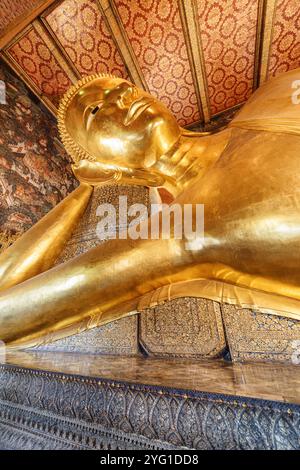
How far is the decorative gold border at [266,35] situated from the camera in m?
2.20

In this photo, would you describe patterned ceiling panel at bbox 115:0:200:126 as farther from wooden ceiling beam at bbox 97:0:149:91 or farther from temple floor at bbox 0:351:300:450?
temple floor at bbox 0:351:300:450

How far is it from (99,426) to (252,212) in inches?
20.5

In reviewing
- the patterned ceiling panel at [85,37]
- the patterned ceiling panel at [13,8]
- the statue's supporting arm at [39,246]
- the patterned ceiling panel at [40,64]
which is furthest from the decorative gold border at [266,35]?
the statue's supporting arm at [39,246]

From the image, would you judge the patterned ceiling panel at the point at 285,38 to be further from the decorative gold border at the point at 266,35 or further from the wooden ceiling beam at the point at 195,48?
the wooden ceiling beam at the point at 195,48

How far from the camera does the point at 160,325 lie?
79 cm

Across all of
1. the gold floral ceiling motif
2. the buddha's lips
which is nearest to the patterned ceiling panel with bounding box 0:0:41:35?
the gold floral ceiling motif

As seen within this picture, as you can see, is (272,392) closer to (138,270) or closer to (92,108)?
(138,270)

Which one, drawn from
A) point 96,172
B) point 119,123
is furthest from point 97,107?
point 96,172

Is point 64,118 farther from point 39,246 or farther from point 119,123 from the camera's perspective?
point 39,246

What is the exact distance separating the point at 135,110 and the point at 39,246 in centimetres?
68

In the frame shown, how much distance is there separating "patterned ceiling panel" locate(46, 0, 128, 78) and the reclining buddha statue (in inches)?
73.6

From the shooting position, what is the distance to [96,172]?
1344 millimetres

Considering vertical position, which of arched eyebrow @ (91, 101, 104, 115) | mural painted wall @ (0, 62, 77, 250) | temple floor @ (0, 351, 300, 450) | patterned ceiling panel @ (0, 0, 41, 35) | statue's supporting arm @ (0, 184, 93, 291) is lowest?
temple floor @ (0, 351, 300, 450)

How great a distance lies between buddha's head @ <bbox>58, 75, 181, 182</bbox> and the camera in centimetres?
98
